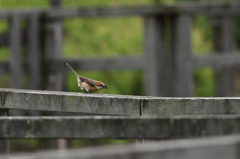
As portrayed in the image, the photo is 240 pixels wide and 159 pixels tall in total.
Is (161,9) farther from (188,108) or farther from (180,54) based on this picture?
(188,108)

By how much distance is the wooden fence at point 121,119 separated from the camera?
9.80 feet

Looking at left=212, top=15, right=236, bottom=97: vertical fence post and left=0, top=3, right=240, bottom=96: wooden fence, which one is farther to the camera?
left=212, top=15, right=236, bottom=97: vertical fence post

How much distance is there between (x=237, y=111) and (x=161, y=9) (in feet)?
10.9

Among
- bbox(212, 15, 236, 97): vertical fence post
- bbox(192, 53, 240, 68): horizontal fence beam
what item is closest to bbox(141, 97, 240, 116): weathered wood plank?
bbox(192, 53, 240, 68): horizontal fence beam

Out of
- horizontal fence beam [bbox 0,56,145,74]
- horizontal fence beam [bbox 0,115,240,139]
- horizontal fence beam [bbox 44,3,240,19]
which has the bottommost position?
horizontal fence beam [bbox 0,115,240,139]

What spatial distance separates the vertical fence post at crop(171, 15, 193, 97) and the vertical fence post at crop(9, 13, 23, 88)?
6.32ft

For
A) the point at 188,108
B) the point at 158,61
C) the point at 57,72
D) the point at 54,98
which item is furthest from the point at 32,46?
the point at 188,108

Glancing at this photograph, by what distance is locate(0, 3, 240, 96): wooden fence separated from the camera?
7125 millimetres

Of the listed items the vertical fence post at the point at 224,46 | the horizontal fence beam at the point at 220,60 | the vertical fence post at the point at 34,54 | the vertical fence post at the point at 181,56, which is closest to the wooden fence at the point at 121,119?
the vertical fence post at the point at 181,56

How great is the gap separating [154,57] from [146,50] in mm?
139

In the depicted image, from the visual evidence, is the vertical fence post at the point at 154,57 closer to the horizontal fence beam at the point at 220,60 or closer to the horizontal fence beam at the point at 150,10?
the horizontal fence beam at the point at 150,10

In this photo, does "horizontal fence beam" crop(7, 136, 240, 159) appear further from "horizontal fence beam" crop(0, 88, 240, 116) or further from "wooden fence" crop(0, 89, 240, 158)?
"horizontal fence beam" crop(0, 88, 240, 116)

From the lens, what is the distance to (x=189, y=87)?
23.2ft

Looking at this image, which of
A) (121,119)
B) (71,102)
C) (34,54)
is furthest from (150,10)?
(121,119)
